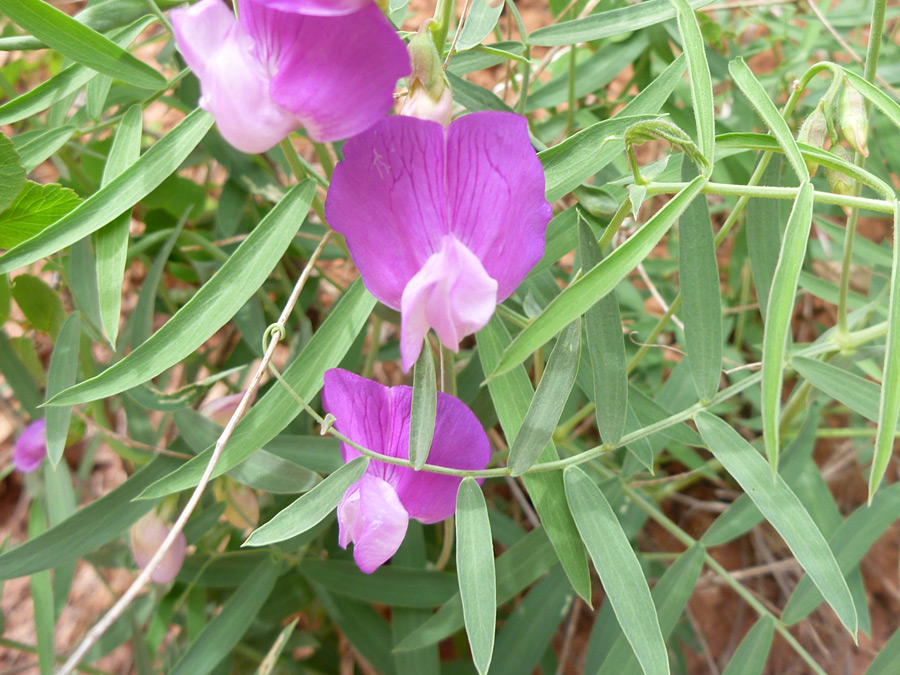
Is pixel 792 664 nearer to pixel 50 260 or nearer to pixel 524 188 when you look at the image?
pixel 524 188

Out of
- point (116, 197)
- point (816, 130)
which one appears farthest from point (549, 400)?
point (116, 197)

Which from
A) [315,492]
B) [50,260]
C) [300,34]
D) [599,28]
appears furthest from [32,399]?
[599,28]

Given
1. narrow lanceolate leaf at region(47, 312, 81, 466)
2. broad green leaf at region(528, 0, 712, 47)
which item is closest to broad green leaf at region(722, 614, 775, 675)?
broad green leaf at region(528, 0, 712, 47)

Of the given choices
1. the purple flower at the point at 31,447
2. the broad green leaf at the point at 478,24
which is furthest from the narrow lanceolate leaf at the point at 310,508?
the purple flower at the point at 31,447

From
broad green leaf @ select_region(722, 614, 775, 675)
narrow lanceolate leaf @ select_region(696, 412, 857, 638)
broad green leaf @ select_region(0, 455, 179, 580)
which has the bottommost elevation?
broad green leaf @ select_region(722, 614, 775, 675)

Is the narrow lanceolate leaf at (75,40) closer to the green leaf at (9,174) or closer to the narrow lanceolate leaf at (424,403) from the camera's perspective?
the green leaf at (9,174)

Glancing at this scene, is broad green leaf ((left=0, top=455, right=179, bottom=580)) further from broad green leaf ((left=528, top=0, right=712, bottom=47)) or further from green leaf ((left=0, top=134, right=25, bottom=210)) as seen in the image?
broad green leaf ((left=528, top=0, right=712, bottom=47))

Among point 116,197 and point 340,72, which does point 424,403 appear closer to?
point 340,72
